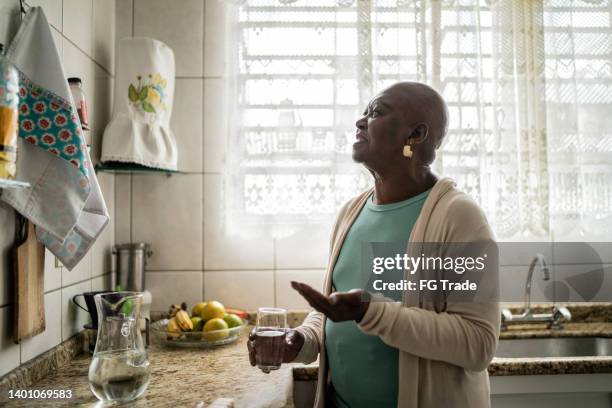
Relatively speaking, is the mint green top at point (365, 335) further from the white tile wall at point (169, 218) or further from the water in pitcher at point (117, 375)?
the white tile wall at point (169, 218)

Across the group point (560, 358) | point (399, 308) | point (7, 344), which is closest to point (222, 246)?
point (7, 344)

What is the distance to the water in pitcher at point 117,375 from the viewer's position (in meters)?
1.00

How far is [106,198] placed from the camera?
182 centimetres

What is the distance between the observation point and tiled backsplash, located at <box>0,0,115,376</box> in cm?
114

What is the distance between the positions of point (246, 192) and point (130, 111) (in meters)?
0.53

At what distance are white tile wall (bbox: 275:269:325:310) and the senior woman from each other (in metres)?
0.60

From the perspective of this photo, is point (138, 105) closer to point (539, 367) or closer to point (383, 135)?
point (383, 135)

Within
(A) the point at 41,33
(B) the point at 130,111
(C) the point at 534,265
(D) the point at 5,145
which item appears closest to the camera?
(D) the point at 5,145

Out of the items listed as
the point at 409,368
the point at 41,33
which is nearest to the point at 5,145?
the point at 41,33

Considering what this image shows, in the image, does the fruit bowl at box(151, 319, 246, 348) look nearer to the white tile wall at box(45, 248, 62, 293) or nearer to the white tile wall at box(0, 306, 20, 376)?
the white tile wall at box(45, 248, 62, 293)

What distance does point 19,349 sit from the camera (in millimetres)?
1183

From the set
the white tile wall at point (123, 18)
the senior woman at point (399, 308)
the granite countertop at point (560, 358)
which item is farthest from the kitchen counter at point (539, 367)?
the white tile wall at point (123, 18)

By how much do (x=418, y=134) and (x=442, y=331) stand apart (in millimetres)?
488

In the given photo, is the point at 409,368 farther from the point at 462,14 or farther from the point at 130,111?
the point at 462,14
